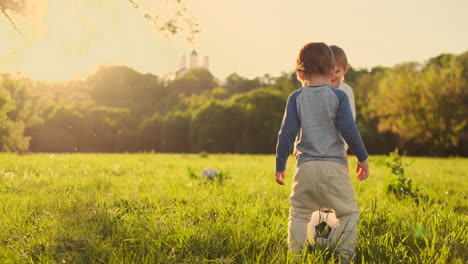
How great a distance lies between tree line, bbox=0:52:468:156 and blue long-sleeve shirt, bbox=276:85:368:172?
806 inches

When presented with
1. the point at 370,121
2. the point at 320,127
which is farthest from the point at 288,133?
the point at 370,121

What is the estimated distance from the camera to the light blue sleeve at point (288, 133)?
262cm

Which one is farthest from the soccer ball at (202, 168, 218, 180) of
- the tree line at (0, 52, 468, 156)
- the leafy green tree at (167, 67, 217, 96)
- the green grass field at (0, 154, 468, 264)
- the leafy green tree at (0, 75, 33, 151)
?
the leafy green tree at (167, 67, 217, 96)

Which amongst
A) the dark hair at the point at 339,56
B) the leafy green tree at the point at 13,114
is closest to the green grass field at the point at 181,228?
the dark hair at the point at 339,56

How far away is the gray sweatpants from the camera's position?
2.52m

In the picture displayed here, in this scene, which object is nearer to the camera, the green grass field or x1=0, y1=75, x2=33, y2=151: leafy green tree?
the green grass field

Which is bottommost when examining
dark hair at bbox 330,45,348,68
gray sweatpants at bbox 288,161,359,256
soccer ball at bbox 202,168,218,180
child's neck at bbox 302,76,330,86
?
soccer ball at bbox 202,168,218,180

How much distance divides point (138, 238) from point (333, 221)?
4.92 ft

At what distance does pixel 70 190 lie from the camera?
470cm

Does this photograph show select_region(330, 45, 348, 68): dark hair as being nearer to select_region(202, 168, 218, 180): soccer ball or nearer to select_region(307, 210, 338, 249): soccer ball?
select_region(307, 210, 338, 249): soccer ball

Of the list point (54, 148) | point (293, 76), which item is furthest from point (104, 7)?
point (293, 76)

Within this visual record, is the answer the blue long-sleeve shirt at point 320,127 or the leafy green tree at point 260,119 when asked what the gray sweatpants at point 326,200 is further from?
the leafy green tree at point 260,119

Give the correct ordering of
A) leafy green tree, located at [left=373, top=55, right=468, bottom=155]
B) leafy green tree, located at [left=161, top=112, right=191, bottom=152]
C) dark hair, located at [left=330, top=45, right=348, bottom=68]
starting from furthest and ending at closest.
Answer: leafy green tree, located at [left=161, top=112, right=191, bottom=152], leafy green tree, located at [left=373, top=55, right=468, bottom=155], dark hair, located at [left=330, top=45, right=348, bottom=68]

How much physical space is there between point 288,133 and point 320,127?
0.79 feet
